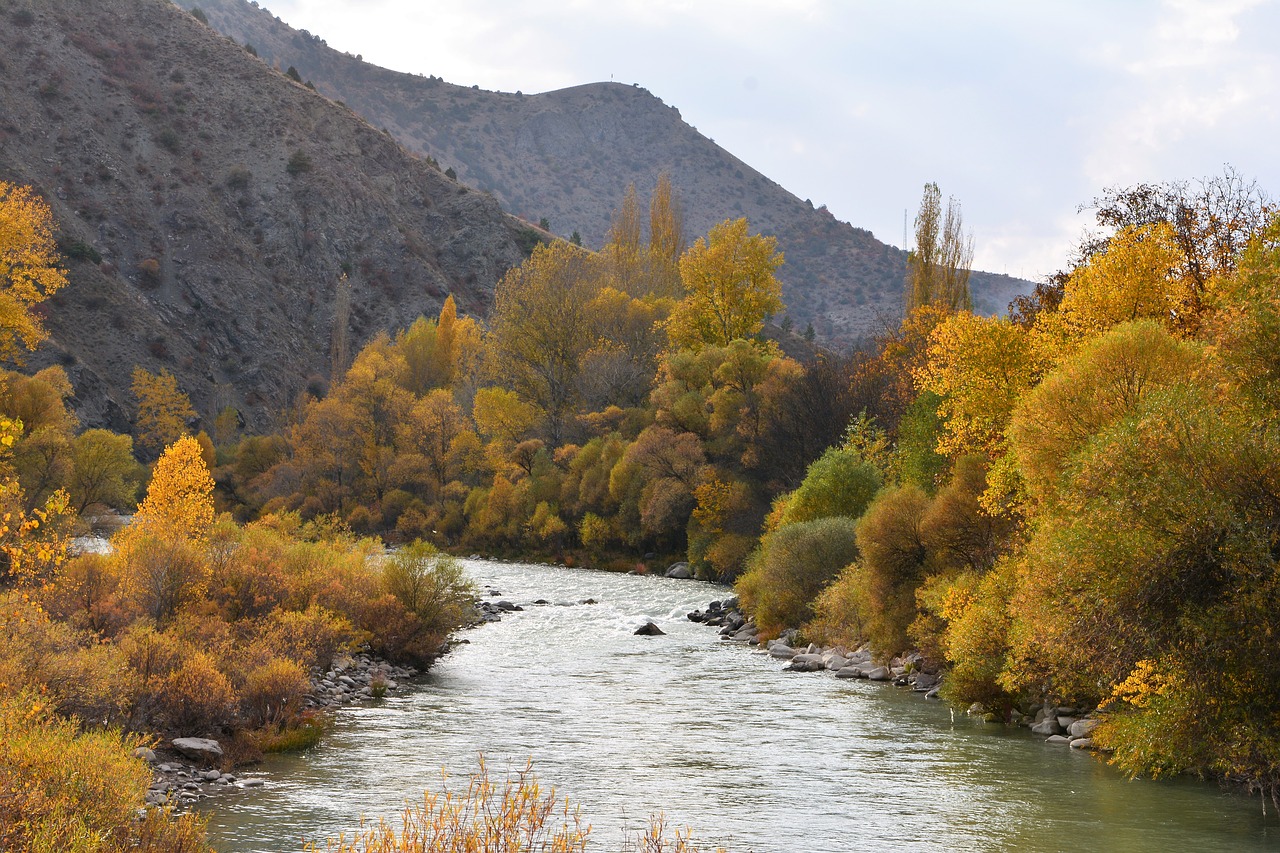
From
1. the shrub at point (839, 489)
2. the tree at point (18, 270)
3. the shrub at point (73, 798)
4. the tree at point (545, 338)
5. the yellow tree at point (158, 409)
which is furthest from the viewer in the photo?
the yellow tree at point (158, 409)

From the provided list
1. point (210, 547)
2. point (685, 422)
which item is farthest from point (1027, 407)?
point (685, 422)

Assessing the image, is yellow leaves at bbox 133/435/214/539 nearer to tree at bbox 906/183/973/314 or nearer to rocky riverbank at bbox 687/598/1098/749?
rocky riverbank at bbox 687/598/1098/749

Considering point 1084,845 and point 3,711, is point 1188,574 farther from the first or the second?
point 3,711

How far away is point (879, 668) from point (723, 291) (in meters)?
46.0

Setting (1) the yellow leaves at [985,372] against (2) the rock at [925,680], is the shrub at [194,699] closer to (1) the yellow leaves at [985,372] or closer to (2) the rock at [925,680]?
(2) the rock at [925,680]

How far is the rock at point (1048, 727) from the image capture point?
23312mm

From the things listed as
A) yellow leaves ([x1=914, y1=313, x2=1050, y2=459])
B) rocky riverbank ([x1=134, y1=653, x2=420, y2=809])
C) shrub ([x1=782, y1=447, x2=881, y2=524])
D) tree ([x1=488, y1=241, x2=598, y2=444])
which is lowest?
rocky riverbank ([x1=134, y1=653, x2=420, y2=809])

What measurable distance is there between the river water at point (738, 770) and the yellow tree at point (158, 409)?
7255 centimetres

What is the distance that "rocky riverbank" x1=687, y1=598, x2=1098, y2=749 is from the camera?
23203 mm

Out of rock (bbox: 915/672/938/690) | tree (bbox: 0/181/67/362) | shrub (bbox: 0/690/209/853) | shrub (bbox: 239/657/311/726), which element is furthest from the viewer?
tree (bbox: 0/181/67/362)

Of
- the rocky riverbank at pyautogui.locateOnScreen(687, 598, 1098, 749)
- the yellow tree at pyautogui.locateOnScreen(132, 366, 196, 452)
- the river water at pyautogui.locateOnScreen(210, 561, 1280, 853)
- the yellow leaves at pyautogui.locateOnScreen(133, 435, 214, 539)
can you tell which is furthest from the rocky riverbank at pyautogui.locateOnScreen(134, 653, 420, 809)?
the yellow tree at pyautogui.locateOnScreen(132, 366, 196, 452)

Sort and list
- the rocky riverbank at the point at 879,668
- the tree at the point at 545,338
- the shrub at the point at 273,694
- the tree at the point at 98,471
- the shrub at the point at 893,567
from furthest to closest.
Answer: the tree at the point at 545,338
the tree at the point at 98,471
the shrub at the point at 893,567
the rocky riverbank at the point at 879,668
the shrub at the point at 273,694

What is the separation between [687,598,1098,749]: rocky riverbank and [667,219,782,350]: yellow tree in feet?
103

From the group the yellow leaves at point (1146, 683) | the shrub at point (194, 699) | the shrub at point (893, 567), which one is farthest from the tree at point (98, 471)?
the yellow leaves at point (1146, 683)
